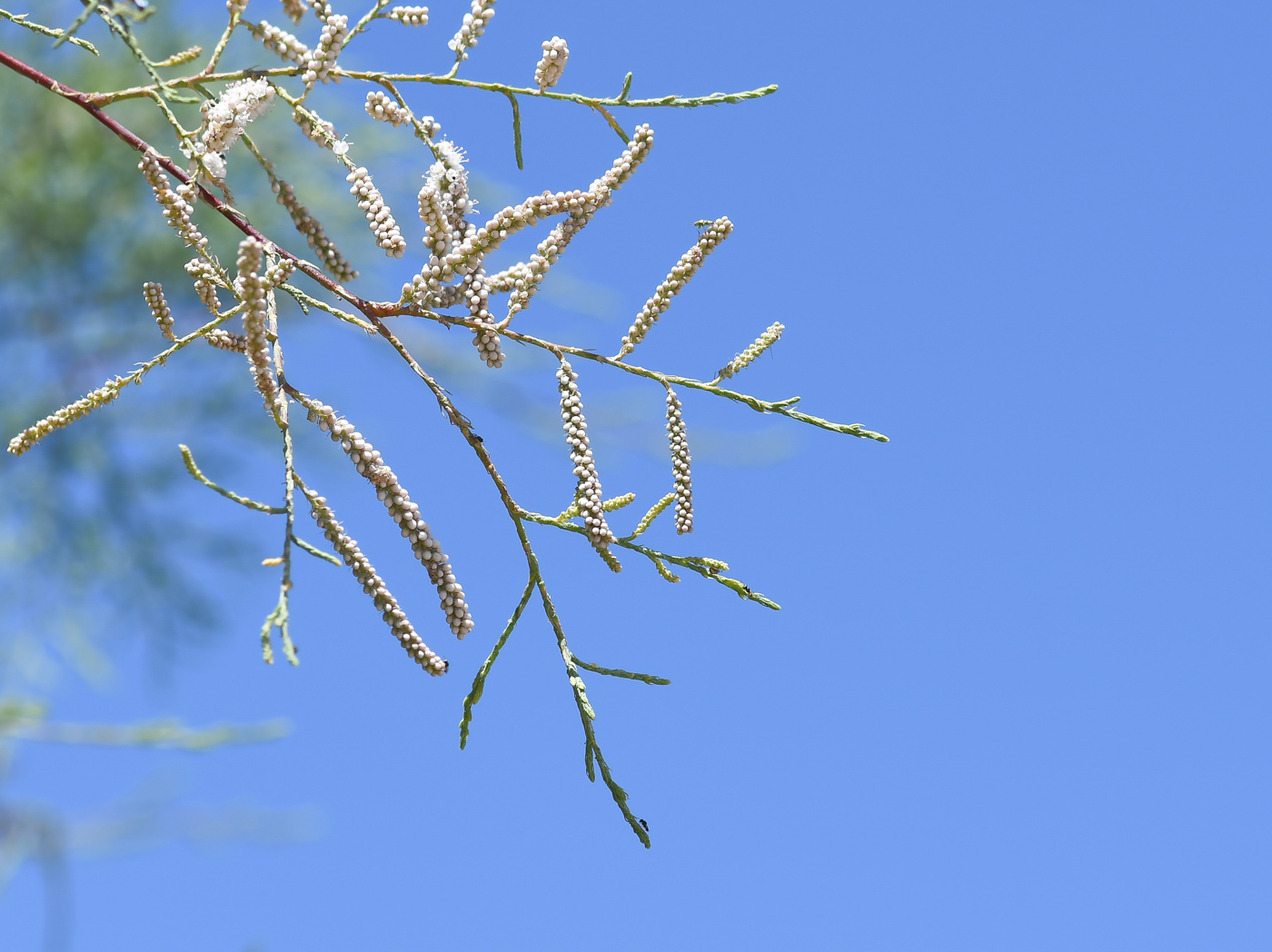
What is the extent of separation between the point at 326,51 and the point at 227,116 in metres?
0.14

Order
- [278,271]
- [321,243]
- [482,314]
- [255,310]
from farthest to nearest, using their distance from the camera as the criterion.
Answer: [321,243]
[482,314]
[278,271]
[255,310]

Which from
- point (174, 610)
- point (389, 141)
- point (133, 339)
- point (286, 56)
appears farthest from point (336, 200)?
point (286, 56)

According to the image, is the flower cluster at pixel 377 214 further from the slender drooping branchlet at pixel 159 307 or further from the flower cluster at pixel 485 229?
the slender drooping branchlet at pixel 159 307

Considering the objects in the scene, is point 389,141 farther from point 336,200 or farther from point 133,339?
point 133,339

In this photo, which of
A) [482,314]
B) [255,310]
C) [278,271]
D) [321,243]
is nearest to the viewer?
[255,310]

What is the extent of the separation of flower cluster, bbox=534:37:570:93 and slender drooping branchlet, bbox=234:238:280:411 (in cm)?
45

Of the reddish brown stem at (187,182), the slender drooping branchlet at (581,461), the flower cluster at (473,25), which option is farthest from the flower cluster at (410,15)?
the slender drooping branchlet at (581,461)

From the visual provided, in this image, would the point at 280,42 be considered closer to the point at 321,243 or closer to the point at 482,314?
the point at 321,243

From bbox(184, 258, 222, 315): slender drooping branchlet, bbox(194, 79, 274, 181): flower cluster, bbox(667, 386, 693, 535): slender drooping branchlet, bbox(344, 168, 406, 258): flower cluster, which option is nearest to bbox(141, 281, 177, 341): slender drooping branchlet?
bbox(184, 258, 222, 315): slender drooping branchlet

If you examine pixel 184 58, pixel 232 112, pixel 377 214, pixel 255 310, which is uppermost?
pixel 184 58

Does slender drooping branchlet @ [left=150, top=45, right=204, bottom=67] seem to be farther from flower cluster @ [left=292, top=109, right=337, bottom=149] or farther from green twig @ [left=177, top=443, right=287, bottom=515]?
green twig @ [left=177, top=443, right=287, bottom=515]

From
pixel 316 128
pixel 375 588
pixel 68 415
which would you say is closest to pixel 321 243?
pixel 316 128

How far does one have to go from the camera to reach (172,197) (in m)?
1.41

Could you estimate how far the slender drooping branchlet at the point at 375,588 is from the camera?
1.33 meters
